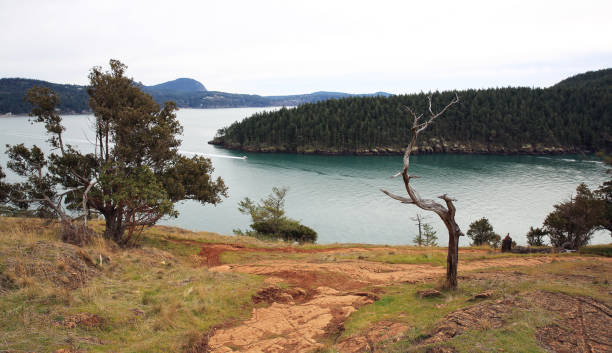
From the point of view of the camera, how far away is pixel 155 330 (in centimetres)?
891

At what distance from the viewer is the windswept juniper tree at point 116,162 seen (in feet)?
63.5

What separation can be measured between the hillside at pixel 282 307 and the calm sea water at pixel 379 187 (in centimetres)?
2317

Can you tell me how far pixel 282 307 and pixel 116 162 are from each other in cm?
1453

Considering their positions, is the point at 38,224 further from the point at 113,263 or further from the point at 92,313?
the point at 92,313

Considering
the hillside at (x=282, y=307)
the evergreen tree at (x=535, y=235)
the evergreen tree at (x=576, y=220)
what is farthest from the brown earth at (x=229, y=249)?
the evergreen tree at (x=535, y=235)

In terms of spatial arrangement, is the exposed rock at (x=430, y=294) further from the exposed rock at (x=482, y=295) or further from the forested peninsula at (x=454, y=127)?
the forested peninsula at (x=454, y=127)

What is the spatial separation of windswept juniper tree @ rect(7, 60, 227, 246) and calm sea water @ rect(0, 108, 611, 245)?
10.3 meters

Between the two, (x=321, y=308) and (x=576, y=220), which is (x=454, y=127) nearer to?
(x=576, y=220)

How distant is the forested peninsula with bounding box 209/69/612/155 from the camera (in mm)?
121812

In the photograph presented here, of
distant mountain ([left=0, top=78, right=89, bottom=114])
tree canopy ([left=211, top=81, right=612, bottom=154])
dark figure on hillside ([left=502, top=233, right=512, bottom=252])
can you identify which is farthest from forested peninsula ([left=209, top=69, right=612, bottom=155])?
distant mountain ([left=0, top=78, right=89, bottom=114])

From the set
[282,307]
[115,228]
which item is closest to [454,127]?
[115,228]

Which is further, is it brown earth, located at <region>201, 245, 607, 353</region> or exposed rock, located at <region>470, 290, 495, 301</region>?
exposed rock, located at <region>470, 290, 495, 301</region>

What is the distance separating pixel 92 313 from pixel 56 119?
52.0 feet

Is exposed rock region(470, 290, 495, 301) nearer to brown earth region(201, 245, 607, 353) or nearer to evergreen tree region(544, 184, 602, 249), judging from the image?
brown earth region(201, 245, 607, 353)
